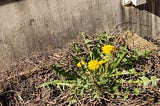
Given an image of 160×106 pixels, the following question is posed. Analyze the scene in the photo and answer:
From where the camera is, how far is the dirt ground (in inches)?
108

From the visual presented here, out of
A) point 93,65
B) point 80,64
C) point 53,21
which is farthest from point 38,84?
point 53,21

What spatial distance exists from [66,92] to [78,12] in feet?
2.86

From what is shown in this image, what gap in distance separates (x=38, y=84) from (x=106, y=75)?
582 mm

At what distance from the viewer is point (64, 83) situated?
2.84 meters

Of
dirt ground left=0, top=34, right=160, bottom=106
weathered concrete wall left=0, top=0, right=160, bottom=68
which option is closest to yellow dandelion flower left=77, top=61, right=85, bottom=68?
dirt ground left=0, top=34, right=160, bottom=106

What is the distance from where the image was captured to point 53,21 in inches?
129

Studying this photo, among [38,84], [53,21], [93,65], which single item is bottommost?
[38,84]

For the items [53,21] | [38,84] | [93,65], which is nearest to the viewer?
[93,65]

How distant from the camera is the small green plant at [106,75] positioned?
277 cm

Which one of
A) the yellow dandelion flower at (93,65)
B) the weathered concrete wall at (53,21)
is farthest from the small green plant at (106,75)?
the weathered concrete wall at (53,21)

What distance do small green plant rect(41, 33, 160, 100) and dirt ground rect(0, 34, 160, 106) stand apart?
0.06m

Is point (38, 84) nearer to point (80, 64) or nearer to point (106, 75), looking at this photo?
point (80, 64)

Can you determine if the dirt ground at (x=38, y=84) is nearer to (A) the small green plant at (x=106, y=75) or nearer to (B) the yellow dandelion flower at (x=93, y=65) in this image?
(A) the small green plant at (x=106, y=75)

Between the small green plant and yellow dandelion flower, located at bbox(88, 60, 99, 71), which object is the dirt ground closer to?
the small green plant
